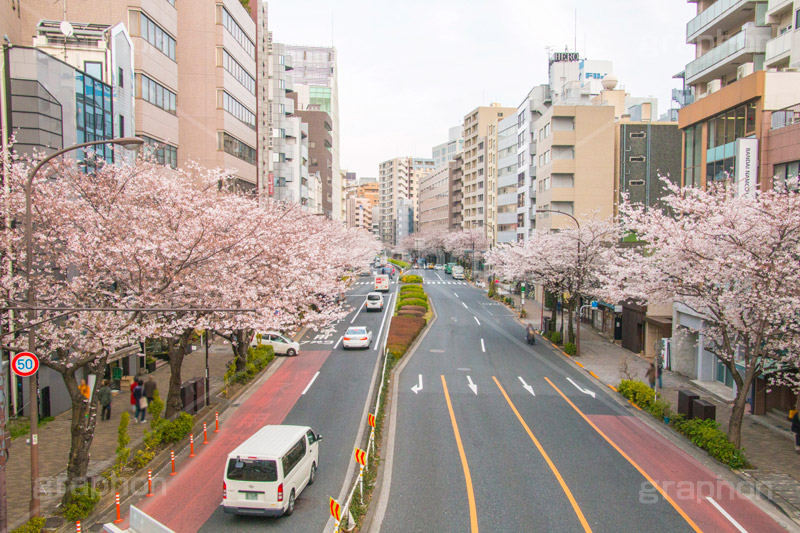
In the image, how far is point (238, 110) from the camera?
4697 centimetres

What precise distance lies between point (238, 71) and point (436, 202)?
111m

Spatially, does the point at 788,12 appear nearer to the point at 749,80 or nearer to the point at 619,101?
the point at 749,80

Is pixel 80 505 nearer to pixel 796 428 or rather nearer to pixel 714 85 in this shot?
pixel 796 428

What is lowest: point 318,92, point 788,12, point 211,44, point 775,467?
point 775,467

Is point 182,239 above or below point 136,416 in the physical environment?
above

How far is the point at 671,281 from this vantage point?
19.1 meters

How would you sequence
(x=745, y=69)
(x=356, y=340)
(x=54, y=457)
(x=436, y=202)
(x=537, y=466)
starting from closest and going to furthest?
(x=537, y=466) → (x=54, y=457) → (x=745, y=69) → (x=356, y=340) → (x=436, y=202)

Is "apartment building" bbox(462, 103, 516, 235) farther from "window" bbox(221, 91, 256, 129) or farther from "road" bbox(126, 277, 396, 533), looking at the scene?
"road" bbox(126, 277, 396, 533)

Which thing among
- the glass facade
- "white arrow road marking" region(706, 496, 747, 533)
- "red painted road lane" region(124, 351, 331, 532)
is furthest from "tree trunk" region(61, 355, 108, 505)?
"white arrow road marking" region(706, 496, 747, 533)

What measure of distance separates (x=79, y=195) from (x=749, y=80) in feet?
90.8

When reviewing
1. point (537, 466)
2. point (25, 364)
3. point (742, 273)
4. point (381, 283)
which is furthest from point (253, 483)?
point (381, 283)

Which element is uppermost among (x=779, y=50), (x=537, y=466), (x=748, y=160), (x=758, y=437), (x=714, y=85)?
(x=779, y=50)

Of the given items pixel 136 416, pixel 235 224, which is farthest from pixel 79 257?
pixel 136 416

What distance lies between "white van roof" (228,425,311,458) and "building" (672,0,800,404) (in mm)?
14815
